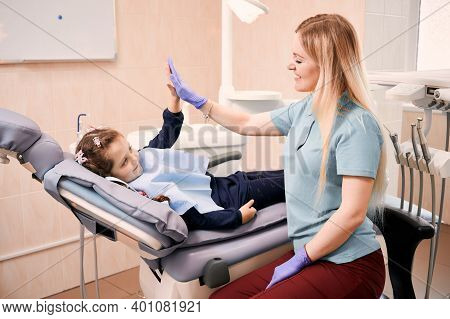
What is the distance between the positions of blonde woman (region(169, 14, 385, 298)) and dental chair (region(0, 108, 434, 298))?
0.08m

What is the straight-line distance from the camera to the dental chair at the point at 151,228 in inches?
44.6

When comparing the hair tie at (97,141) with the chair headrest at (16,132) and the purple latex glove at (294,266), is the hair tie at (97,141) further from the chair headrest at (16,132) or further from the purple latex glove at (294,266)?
the purple latex glove at (294,266)

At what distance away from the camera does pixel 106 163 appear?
1.37 m

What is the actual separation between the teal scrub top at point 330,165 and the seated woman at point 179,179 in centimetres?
16

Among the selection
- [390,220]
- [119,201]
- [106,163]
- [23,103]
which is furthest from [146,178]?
[23,103]

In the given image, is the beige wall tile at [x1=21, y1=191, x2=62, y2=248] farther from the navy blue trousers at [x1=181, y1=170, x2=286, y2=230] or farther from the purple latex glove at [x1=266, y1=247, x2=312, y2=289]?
the purple latex glove at [x1=266, y1=247, x2=312, y2=289]

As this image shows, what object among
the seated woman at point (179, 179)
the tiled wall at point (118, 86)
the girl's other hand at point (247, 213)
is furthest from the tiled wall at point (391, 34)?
the girl's other hand at point (247, 213)

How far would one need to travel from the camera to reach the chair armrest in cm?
180

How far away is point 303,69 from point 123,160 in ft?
1.81

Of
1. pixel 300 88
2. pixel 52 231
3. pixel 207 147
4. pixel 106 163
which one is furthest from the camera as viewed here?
pixel 52 231

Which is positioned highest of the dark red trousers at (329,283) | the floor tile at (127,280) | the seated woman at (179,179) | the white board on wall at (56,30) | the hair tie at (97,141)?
the white board on wall at (56,30)

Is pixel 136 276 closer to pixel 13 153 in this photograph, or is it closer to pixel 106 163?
pixel 106 163
